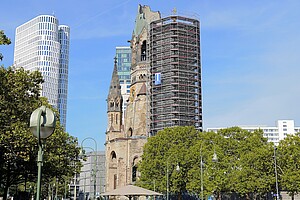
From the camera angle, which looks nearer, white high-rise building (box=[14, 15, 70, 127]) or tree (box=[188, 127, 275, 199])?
tree (box=[188, 127, 275, 199])

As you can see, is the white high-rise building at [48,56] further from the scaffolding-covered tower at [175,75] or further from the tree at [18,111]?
the tree at [18,111]

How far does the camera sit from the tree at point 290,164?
166 ft

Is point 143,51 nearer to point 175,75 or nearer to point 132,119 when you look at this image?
point 132,119

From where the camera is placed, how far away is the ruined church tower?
3469 inches

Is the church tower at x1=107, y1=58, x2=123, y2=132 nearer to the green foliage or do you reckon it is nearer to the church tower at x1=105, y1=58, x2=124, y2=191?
the church tower at x1=105, y1=58, x2=124, y2=191

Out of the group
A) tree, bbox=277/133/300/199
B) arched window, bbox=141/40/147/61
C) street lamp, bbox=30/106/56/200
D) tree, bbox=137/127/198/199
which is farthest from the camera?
arched window, bbox=141/40/147/61

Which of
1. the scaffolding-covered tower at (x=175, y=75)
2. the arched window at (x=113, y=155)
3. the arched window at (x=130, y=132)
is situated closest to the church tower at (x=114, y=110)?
the arched window at (x=130, y=132)

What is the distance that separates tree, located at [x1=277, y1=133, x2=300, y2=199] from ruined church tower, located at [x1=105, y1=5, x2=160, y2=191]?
37.9 metres

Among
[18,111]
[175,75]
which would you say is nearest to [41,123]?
[18,111]

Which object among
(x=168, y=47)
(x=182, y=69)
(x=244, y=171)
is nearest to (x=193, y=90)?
(x=182, y=69)

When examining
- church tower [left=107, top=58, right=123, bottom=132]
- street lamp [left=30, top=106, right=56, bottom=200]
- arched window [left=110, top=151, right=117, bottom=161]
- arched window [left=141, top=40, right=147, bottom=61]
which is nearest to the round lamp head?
street lamp [left=30, top=106, right=56, bottom=200]

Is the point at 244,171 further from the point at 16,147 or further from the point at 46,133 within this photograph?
the point at 46,133

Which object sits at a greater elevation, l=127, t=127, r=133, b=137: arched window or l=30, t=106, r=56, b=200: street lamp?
l=127, t=127, r=133, b=137: arched window

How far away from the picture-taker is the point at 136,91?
3679 inches
